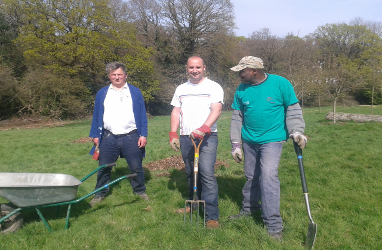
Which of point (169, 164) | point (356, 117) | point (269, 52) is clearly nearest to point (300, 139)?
point (169, 164)

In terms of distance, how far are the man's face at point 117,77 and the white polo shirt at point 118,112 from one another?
0.11 metres

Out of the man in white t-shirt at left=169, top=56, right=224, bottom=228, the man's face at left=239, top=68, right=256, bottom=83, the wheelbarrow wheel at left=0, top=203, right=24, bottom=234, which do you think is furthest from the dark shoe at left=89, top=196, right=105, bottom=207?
the man's face at left=239, top=68, right=256, bottom=83

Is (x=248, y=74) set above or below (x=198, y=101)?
above

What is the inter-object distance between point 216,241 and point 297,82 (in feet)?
54.2

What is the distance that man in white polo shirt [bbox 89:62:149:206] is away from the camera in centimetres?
424

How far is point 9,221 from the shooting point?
3.44 meters

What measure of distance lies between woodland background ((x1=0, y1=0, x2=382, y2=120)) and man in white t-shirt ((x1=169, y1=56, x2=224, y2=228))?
1243cm

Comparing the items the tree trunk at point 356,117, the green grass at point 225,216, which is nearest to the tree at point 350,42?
the tree trunk at point 356,117

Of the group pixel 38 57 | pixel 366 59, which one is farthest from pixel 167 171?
pixel 366 59

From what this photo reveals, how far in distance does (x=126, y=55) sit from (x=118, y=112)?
23.2 m

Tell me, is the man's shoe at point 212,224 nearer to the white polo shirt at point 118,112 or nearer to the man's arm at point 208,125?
the man's arm at point 208,125

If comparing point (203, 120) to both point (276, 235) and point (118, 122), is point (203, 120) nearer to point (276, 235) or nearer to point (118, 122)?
point (118, 122)

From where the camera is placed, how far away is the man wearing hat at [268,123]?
10.7ft

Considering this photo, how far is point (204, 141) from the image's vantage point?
364cm
